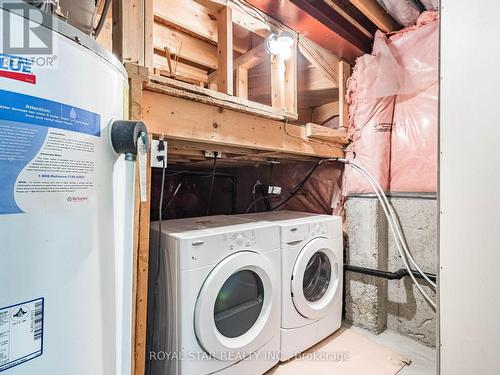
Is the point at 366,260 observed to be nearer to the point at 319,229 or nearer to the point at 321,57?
the point at 319,229

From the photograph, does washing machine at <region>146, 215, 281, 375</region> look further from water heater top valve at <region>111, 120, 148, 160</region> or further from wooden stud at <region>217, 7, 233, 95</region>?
wooden stud at <region>217, 7, 233, 95</region>

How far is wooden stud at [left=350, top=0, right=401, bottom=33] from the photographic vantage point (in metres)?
1.63

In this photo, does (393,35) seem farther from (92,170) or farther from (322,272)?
(92,170)

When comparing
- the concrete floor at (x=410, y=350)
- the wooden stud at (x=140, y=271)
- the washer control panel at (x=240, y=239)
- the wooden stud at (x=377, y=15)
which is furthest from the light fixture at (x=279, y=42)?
the concrete floor at (x=410, y=350)

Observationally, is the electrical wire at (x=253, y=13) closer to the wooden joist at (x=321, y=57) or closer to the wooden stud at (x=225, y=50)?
the wooden stud at (x=225, y=50)

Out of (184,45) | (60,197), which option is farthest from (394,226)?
(184,45)

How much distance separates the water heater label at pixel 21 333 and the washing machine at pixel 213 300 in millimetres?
688

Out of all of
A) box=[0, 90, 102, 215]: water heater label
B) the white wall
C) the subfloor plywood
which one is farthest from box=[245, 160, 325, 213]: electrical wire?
box=[0, 90, 102, 215]: water heater label

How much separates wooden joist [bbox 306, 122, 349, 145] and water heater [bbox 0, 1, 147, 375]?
1.37 metres

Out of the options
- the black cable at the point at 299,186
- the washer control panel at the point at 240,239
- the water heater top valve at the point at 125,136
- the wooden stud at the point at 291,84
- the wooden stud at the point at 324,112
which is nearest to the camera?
the water heater top valve at the point at 125,136

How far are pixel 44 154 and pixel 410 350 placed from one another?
2.34 meters

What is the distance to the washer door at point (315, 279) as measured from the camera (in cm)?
169

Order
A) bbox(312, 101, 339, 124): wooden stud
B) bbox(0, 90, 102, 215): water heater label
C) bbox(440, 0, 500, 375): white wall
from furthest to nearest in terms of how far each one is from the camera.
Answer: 1. bbox(312, 101, 339, 124): wooden stud
2. bbox(440, 0, 500, 375): white wall
3. bbox(0, 90, 102, 215): water heater label

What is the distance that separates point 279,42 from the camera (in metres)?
1.63
